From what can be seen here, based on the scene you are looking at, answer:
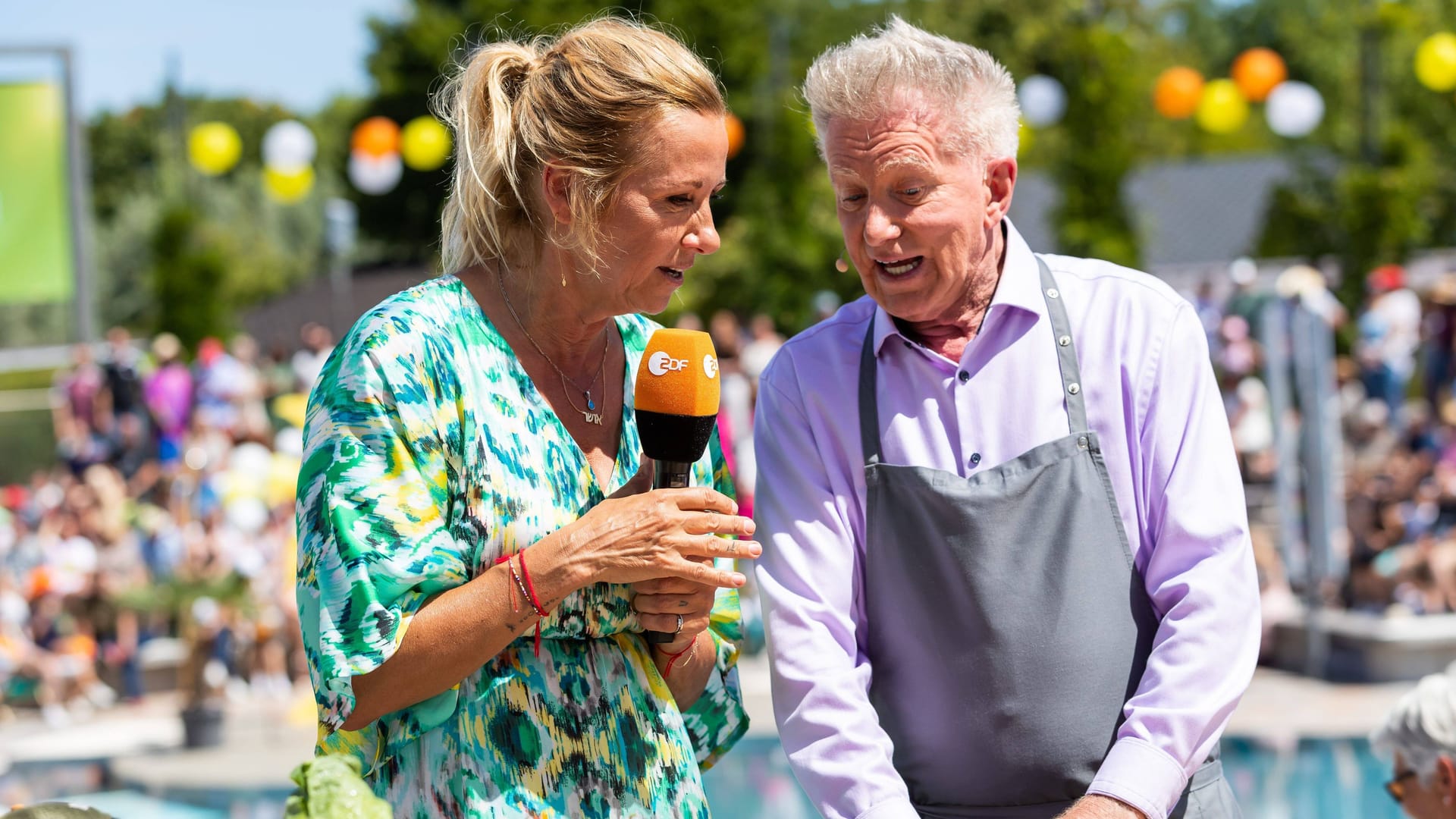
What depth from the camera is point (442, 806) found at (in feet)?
7.31

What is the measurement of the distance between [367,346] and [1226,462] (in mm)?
1400

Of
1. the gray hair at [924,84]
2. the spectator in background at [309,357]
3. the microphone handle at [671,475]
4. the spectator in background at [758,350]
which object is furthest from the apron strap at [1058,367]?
the spectator in background at [309,357]

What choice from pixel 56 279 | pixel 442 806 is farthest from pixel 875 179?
pixel 56 279

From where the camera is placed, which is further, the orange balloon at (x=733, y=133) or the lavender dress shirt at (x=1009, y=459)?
the orange balloon at (x=733, y=133)

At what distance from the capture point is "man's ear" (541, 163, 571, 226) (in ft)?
7.77

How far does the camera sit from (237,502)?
40.3 ft

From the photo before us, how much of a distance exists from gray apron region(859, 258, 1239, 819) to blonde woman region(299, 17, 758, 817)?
1.11 feet

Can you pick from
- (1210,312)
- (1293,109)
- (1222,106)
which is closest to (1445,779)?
(1210,312)

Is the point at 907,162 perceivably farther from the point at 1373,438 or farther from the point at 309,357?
the point at 309,357

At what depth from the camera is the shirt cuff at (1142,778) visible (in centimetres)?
229

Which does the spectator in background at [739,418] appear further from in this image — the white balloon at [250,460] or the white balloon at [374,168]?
the white balloon at [374,168]

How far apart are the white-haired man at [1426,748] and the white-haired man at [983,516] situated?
0.82 m

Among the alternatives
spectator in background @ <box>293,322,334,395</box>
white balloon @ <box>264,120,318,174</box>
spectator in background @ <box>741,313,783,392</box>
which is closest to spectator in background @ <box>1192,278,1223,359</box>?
spectator in background @ <box>741,313,783,392</box>

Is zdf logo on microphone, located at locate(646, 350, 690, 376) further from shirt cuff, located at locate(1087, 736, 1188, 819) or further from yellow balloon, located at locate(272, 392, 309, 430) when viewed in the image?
yellow balloon, located at locate(272, 392, 309, 430)
